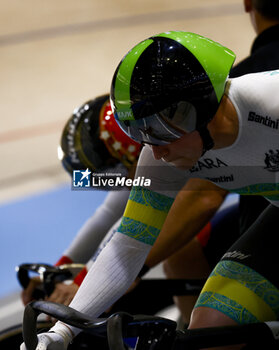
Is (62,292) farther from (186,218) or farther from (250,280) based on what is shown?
(250,280)

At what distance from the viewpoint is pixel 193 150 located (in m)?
1.82

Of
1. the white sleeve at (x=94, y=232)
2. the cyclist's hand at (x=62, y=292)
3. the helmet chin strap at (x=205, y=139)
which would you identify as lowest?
the cyclist's hand at (x=62, y=292)

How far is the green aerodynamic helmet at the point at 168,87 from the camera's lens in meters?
1.71

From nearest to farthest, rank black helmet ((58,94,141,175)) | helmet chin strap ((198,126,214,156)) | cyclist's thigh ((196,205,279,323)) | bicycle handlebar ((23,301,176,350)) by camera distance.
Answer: bicycle handlebar ((23,301,176,350)) → helmet chin strap ((198,126,214,156)) → cyclist's thigh ((196,205,279,323)) → black helmet ((58,94,141,175))

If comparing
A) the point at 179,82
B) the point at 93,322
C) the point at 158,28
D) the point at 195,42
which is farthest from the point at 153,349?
the point at 158,28

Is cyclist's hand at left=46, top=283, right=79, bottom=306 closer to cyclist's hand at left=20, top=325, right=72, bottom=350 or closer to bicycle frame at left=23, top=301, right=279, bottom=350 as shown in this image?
cyclist's hand at left=20, top=325, right=72, bottom=350

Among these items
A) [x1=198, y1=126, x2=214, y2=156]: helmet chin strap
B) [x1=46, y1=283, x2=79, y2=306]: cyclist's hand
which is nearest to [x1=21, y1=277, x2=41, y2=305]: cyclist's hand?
[x1=46, y1=283, x2=79, y2=306]: cyclist's hand

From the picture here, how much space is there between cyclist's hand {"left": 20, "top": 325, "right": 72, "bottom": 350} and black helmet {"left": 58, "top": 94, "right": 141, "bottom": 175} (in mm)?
990

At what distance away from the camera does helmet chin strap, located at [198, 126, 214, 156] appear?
1803mm

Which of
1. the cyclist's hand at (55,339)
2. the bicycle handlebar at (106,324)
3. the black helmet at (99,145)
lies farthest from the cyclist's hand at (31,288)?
the bicycle handlebar at (106,324)

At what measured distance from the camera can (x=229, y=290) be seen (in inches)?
77.0

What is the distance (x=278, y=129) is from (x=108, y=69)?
4448 millimetres

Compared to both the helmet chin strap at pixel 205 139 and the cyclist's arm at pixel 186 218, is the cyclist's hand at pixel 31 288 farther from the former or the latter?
the helmet chin strap at pixel 205 139

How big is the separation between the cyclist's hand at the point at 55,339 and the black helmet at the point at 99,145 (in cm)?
99
